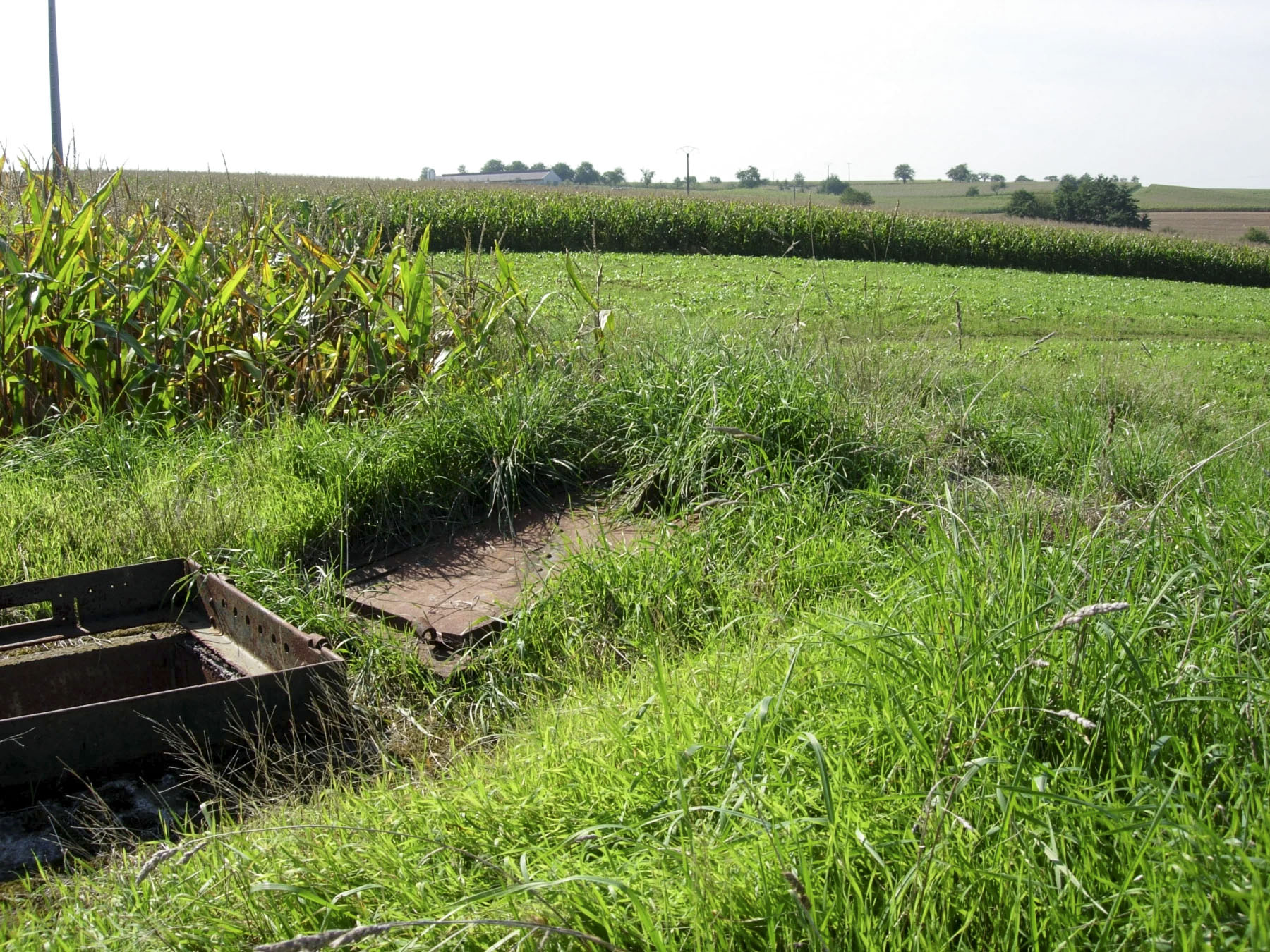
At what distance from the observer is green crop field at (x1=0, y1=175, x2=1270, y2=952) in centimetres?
171

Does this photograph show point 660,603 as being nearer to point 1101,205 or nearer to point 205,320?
point 205,320

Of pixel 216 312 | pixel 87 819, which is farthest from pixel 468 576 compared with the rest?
pixel 216 312

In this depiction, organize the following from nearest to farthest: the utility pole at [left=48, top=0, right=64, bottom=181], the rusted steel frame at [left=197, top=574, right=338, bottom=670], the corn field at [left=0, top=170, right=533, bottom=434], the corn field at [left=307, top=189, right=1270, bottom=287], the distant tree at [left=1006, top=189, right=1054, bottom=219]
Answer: the rusted steel frame at [left=197, top=574, right=338, bottom=670] → the corn field at [left=0, top=170, right=533, bottom=434] → the utility pole at [left=48, top=0, right=64, bottom=181] → the corn field at [left=307, top=189, right=1270, bottom=287] → the distant tree at [left=1006, top=189, right=1054, bottom=219]

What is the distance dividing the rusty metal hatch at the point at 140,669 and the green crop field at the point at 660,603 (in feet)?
0.67

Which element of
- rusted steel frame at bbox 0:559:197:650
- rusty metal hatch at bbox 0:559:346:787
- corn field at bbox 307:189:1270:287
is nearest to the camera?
rusty metal hatch at bbox 0:559:346:787

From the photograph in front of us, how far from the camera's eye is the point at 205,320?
5.70m

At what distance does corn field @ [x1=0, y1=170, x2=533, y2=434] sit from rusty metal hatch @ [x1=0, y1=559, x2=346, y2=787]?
73.2 inches

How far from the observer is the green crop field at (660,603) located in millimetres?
1713

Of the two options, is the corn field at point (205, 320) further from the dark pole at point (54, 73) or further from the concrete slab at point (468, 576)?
the dark pole at point (54, 73)

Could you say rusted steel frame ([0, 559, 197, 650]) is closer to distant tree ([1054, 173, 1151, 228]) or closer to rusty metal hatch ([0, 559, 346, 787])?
rusty metal hatch ([0, 559, 346, 787])

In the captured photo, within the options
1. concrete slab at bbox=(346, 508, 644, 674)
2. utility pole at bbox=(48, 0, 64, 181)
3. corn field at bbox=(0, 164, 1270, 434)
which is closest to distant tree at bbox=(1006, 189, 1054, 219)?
utility pole at bbox=(48, 0, 64, 181)

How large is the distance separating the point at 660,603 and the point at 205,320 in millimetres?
3629

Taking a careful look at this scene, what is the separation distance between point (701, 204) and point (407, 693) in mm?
33266

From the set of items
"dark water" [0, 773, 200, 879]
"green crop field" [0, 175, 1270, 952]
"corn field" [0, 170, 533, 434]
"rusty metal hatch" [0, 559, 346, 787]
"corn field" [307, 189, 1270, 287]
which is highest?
"corn field" [307, 189, 1270, 287]
